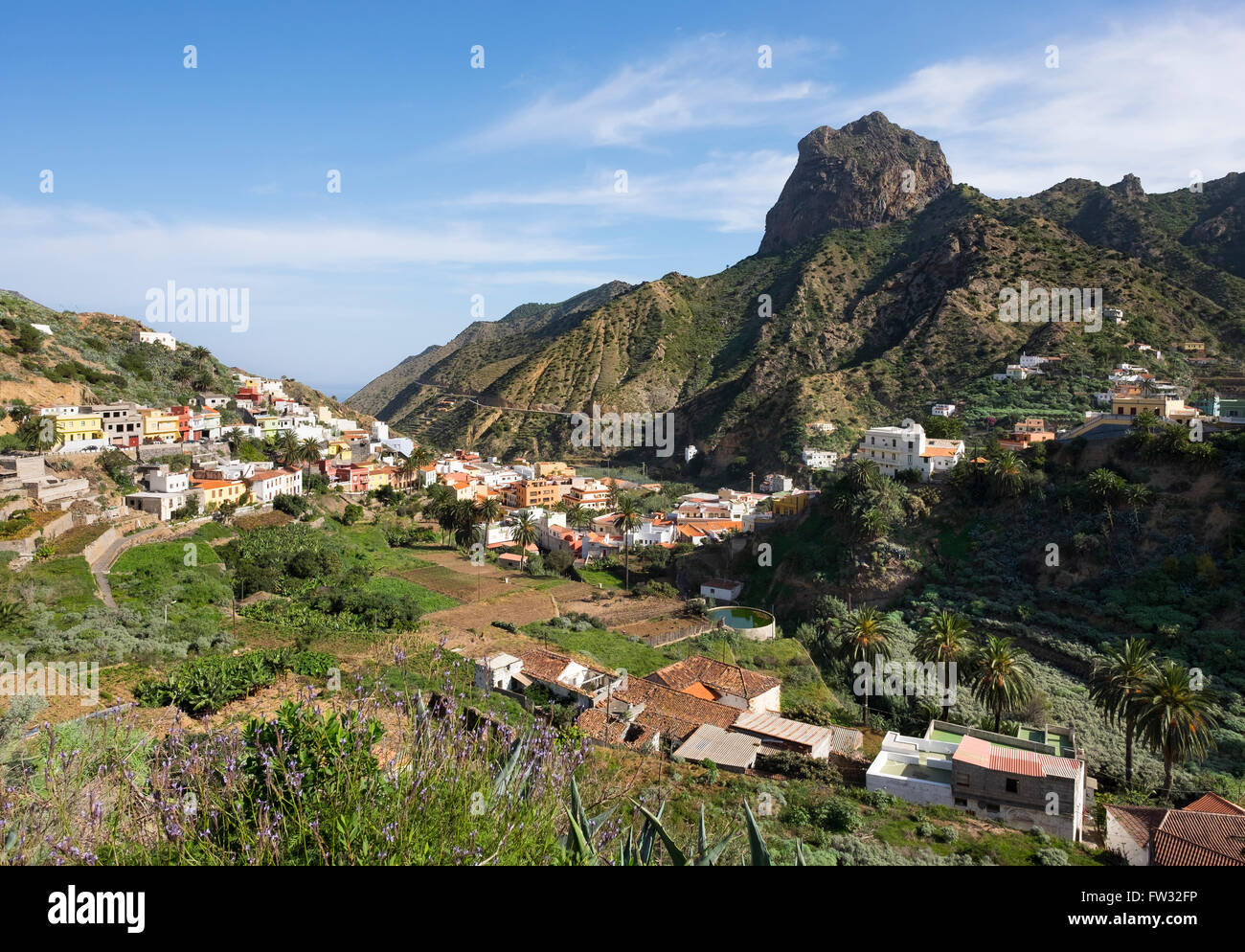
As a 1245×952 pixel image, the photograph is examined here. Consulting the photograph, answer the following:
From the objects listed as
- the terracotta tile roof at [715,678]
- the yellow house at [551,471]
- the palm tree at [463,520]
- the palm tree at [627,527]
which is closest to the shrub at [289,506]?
the palm tree at [463,520]

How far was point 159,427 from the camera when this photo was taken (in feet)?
144

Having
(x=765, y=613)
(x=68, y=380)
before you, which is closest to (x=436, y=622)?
(x=765, y=613)

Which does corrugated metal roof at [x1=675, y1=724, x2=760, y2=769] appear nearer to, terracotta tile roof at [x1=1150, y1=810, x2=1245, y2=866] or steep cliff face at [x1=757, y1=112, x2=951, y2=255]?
terracotta tile roof at [x1=1150, y1=810, x2=1245, y2=866]

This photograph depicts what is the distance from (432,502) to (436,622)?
24.7 metres

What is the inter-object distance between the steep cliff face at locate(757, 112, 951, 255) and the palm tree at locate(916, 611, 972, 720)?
12430cm

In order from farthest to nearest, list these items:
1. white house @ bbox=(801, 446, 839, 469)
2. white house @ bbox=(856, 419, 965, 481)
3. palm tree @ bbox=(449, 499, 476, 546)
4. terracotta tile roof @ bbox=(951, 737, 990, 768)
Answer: white house @ bbox=(801, 446, 839, 469), palm tree @ bbox=(449, 499, 476, 546), white house @ bbox=(856, 419, 965, 481), terracotta tile roof @ bbox=(951, 737, 990, 768)

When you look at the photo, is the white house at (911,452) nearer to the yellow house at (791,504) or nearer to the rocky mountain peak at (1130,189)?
the yellow house at (791,504)

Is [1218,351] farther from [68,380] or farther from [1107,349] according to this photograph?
[68,380]

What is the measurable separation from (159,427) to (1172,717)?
48.2 meters

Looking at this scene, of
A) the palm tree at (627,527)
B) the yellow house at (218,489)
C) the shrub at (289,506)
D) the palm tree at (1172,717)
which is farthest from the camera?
the palm tree at (627,527)

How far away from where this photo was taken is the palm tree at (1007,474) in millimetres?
33312

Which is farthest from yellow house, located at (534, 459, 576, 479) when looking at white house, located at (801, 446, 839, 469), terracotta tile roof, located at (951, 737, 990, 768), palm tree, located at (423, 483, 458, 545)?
terracotta tile roof, located at (951, 737, 990, 768)

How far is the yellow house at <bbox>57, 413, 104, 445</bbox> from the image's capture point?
126ft

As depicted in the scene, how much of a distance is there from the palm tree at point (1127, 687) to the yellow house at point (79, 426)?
1757 inches
